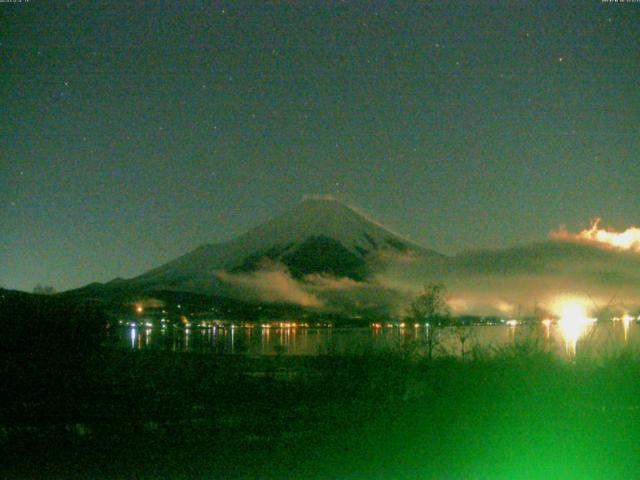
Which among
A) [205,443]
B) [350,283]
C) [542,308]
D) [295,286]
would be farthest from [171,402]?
[295,286]

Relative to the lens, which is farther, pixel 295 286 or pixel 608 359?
pixel 295 286

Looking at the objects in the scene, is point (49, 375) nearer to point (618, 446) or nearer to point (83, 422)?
point (83, 422)

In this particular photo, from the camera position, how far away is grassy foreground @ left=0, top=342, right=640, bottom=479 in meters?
9.43

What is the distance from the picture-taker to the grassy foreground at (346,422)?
9.43m

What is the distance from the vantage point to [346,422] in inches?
475

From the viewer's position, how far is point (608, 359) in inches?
602

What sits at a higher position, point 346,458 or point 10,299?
point 10,299

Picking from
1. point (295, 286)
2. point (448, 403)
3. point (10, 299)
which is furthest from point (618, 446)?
point (295, 286)

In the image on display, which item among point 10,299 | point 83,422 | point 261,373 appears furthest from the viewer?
point 10,299

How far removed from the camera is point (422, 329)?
24219 millimetres

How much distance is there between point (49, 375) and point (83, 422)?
23.6 feet

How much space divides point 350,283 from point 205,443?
472 feet

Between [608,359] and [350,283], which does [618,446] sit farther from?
[350,283]

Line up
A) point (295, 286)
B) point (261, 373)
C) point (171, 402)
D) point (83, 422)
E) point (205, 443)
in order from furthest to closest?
point (295, 286)
point (261, 373)
point (171, 402)
point (83, 422)
point (205, 443)
